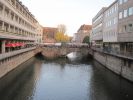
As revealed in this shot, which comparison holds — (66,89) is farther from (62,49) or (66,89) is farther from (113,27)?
(62,49)

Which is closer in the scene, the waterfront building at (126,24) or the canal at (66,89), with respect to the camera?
the canal at (66,89)

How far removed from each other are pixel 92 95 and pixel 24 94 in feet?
33.2

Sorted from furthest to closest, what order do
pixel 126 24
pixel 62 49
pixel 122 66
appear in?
pixel 62 49 → pixel 126 24 → pixel 122 66

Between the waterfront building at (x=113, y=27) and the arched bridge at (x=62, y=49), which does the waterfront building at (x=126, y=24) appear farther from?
the arched bridge at (x=62, y=49)

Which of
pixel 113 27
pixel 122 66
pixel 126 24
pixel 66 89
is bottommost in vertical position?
pixel 66 89

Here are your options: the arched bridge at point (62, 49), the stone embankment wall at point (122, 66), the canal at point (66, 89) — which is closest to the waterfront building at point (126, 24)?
the stone embankment wall at point (122, 66)

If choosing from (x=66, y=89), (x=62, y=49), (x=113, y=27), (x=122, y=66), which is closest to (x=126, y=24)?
(x=122, y=66)

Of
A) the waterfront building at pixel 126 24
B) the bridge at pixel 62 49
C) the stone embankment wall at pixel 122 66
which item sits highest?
the waterfront building at pixel 126 24

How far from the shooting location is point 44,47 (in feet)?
296

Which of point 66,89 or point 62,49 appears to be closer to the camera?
point 66,89

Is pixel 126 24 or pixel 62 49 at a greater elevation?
pixel 126 24

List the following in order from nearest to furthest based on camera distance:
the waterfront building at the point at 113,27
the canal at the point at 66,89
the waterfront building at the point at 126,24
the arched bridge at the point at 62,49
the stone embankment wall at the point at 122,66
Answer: the canal at the point at 66,89, the stone embankment wall at the point at 122,66, the waterfront building at the point at 126,24, the waterfront building at the point at 113,27, the arched bridge at the point at 62,49

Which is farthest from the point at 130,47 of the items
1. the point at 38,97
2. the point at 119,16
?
the point at 38,97

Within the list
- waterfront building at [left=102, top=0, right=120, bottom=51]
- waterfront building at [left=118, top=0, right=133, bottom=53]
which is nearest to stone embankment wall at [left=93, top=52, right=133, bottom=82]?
waterfront building at [left=118, top=0, right=133, bottom=53]
